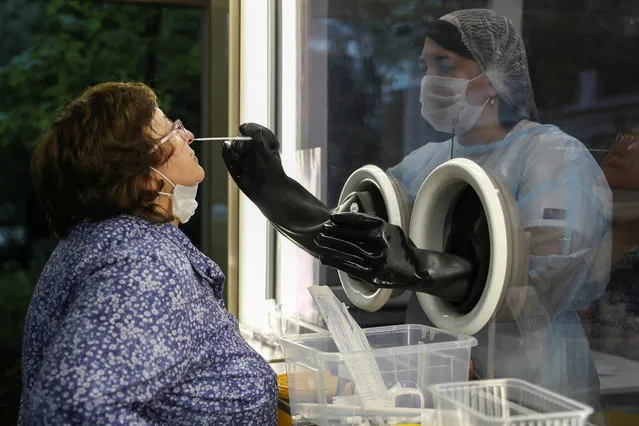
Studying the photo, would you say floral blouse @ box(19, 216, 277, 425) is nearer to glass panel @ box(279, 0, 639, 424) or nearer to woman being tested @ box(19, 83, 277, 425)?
woman being tested @ box(19, 83, 277, 425)

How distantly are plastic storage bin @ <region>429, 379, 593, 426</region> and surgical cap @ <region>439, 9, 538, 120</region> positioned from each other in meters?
0.55

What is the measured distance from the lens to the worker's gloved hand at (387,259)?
1503 mm

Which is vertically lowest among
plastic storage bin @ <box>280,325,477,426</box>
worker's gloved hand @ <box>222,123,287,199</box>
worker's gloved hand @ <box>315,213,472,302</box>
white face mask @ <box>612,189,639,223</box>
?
plastic storage bin @ <box>280,325,477,426</box>

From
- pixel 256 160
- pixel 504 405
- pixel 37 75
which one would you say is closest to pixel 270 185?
pixel 256 160

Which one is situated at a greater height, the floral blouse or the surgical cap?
the surgical cap

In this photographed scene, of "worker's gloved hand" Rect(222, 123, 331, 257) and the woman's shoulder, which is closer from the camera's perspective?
the woman's shoulder

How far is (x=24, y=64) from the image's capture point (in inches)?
119

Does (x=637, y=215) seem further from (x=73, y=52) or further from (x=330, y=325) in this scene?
(x=73, y=52)

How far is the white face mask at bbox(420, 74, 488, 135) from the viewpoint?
5.43ft

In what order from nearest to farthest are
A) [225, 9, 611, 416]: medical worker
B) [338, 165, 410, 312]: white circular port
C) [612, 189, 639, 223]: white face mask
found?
[612, 189, 639, 223]: white face mask < [225, 9, 611, 416]: medical worker < [338, 165, 410, 312]: white circular port

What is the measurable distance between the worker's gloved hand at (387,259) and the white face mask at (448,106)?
0.31 metres

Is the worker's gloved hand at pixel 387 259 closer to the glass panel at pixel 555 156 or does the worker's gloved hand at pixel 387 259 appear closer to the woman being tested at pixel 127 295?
the glass panel at pixel 555 156

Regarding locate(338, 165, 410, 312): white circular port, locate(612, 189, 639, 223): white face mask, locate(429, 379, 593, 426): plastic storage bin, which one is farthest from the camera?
locate(338, 165, 410, 312): white circular port

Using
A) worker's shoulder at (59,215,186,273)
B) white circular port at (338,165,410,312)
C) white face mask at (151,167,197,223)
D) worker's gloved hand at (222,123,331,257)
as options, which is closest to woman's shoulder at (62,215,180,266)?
worker's shoulder at (59,215,186,273)
